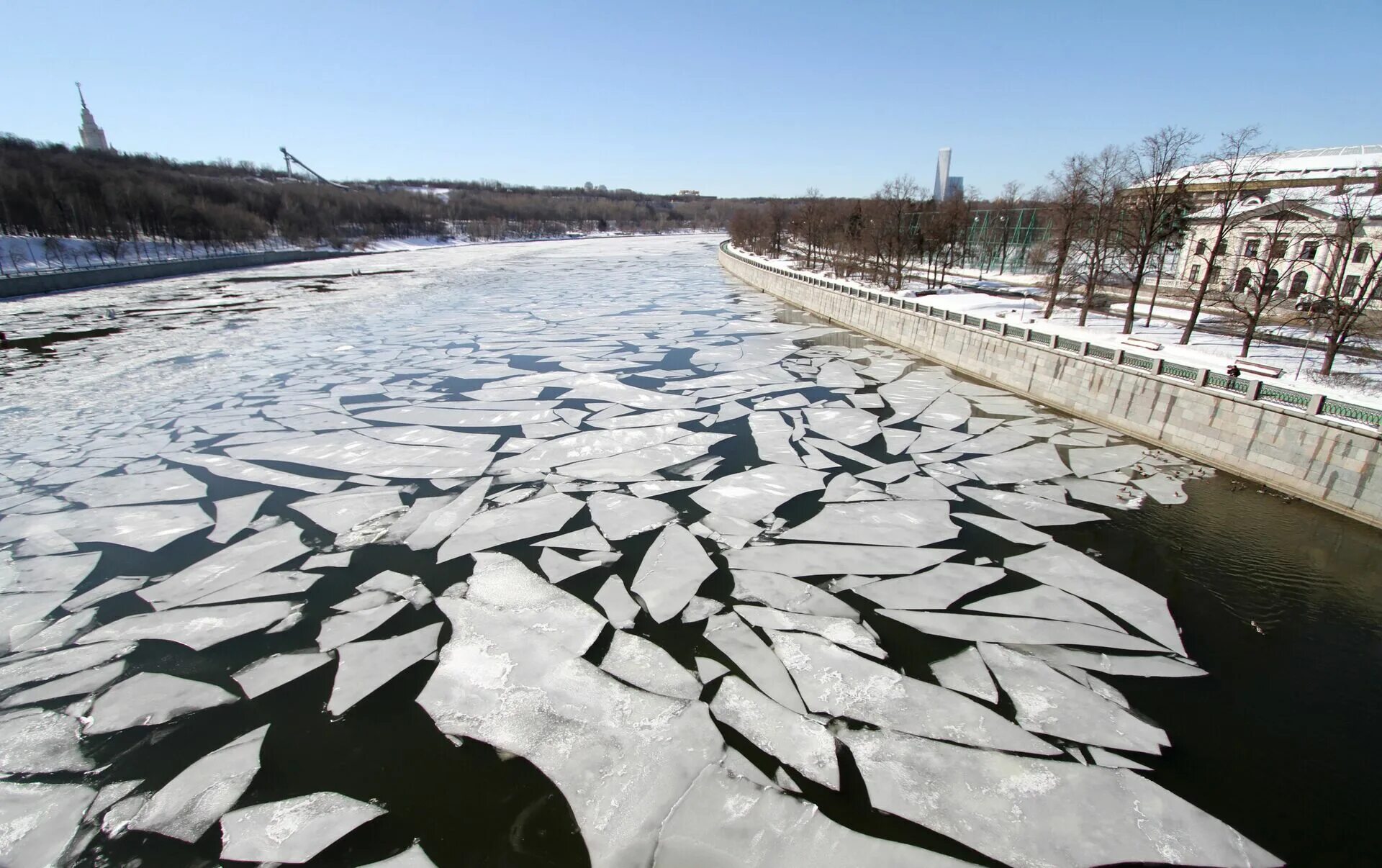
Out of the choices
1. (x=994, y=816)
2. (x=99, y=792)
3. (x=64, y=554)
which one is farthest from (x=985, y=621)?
(x=64, y=554)

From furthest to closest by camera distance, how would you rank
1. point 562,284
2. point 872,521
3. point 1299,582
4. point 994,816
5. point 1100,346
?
1. point 562,284
2. point 1100,346
3. point 872,521
4. point 1299,582
5. point 994,816

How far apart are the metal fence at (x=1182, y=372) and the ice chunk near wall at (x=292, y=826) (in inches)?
506

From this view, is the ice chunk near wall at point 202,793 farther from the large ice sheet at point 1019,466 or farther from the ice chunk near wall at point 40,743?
the large ice sheet at point 1019,466

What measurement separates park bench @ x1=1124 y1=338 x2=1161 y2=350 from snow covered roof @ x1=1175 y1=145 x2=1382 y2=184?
21316mm

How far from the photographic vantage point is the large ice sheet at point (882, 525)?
7.65m

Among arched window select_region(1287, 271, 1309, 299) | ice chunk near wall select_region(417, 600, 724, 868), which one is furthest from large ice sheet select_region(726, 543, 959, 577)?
arched window select_region(1287, 271, 1309, 299)

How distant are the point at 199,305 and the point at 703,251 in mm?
53837

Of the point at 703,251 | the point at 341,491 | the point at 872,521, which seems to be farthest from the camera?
the point at 703,251

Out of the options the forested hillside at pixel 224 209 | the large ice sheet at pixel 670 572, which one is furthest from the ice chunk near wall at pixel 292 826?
the forested hillside at pixel 224 209

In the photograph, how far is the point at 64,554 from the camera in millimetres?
7230

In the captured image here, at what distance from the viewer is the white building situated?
51.5 ft

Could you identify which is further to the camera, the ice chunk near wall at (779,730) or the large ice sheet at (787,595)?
the large ice sheet at (787,595)

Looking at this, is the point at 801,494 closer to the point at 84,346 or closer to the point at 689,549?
the point at 689,549

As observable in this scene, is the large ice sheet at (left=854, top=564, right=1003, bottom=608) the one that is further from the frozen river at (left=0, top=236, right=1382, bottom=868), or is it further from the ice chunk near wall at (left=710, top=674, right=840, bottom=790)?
the ice chunk near wall at (left=710, top=674, right=840, bottom=790)
